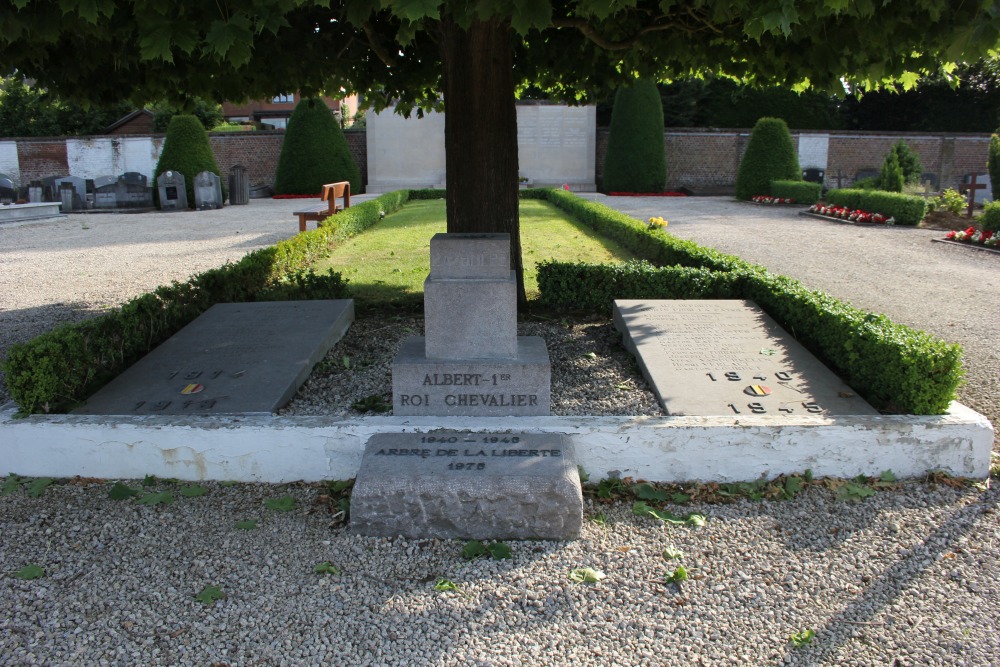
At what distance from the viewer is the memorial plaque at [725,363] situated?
15.0 feet

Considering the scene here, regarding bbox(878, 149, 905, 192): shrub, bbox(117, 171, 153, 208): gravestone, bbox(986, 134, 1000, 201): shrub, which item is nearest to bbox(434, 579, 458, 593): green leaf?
bbox(986, 134, 1000, 201): shrub

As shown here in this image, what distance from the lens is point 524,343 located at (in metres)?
4.82

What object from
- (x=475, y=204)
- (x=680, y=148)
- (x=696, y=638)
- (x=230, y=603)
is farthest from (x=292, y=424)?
(x=680, y=148)

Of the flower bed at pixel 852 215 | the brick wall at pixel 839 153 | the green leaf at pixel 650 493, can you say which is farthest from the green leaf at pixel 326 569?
the brick wall at pixel 839 153

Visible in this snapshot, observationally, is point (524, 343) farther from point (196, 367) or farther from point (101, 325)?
point (101, 325)

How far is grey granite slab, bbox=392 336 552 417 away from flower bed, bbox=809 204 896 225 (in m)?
15.8

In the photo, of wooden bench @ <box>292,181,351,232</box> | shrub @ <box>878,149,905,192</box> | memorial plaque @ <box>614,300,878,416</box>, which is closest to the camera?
memorial plaque @ <box>614,300,878,416</box>

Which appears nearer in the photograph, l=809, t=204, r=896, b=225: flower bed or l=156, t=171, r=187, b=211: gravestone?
Result: l=809, t=204, r=896, b=225: flower bed

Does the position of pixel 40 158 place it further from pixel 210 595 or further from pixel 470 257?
pixel 210 595

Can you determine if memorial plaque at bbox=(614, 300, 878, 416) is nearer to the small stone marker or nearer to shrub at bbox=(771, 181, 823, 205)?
the small stone marker

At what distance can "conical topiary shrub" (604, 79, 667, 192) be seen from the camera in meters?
28.2

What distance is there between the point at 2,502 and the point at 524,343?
115 inches

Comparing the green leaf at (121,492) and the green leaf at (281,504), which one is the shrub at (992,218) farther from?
the green leaf at (121,492)

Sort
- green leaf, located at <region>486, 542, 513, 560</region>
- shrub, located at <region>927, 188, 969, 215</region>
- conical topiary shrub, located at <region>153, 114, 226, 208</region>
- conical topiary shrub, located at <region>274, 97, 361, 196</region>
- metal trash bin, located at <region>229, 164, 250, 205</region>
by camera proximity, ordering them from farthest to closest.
→ conical topiary shrub, located at <region>274, 97, 361, 196</region> → metal trash bin, located at <region>229, 164, 250, 205</region> → conical topiary shrub, located at <region>153, 114, 226, 208</region> → shrub, located at <region>927, 188, 969, 215</region> → green leaf, located at <region>486, 542, 513, 560</region>
